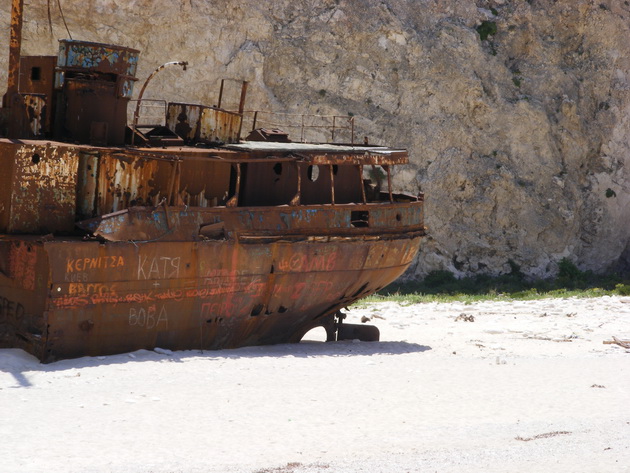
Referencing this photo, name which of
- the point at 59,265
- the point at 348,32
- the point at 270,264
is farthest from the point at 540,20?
the point at 59,265

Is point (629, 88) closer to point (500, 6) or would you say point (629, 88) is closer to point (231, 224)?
point (500, 6)

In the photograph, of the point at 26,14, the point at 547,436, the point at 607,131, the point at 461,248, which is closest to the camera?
the point at 547,436

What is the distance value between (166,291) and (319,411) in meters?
3.14

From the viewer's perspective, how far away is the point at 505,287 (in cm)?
2270

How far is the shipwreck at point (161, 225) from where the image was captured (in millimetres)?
10812

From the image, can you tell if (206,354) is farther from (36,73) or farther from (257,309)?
(36,73)

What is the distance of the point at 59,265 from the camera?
1052cm

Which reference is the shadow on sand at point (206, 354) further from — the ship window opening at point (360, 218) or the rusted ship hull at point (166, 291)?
the ship window opening at point (360, 218)

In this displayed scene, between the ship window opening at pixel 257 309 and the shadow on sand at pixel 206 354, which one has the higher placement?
the ship window opening at pixel 257 309

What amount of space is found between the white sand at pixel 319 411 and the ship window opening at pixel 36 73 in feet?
13.5

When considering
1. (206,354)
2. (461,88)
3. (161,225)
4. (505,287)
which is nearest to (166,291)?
(161,225)

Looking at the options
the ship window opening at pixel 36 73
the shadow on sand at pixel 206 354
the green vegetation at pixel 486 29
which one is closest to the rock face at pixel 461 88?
the green vegetation at pixel 486 29

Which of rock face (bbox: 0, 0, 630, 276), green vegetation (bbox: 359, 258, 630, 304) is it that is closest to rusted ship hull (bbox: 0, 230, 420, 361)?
green vegetation (bbox: 359, 258, 630, 304)

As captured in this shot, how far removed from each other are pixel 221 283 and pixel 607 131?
17.2m
